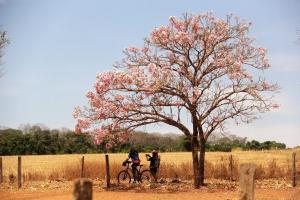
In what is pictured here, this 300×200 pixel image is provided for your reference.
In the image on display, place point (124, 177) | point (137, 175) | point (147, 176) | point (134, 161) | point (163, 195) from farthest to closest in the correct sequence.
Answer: point (147, 176), point (124, 177), point (137, 175), point (134, 161), point (163, 195)

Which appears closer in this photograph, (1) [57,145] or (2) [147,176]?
(2) [147,176]

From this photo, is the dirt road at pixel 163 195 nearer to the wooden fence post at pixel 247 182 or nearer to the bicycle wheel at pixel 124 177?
the bicycle wheel at pixel 124 177

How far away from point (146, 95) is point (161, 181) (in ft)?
17.4

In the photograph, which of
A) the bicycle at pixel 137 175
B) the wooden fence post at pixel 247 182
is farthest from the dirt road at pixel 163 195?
the wooden fence post at pixel 247 182

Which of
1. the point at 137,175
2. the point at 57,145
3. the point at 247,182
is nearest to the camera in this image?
the point at 247,182

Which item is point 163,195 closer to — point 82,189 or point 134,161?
point 134,161

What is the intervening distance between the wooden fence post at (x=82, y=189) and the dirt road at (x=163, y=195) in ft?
43.7

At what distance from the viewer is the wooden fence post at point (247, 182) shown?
34.8ft

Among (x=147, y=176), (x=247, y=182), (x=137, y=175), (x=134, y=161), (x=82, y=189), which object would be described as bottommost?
(x=147, y=176)

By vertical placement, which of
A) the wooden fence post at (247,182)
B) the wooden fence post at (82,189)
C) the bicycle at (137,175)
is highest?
the wooden fence post at (82,189)

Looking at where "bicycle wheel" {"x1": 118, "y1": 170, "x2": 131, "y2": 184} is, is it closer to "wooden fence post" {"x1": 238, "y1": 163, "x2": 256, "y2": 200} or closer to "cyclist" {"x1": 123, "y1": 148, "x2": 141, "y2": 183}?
"cyclist" {"x1": 123, "y1": 148, "x2": 141, "y2": 183}

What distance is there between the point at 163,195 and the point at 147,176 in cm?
610

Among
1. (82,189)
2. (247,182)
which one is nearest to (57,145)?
(247,182)

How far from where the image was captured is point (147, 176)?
90.7 ft
